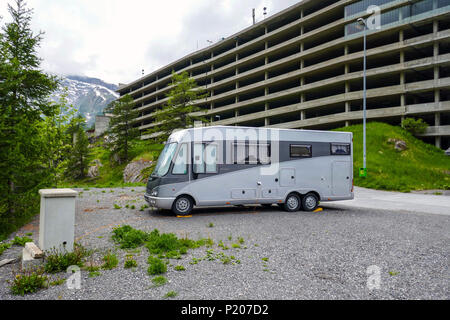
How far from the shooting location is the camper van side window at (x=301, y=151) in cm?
1127

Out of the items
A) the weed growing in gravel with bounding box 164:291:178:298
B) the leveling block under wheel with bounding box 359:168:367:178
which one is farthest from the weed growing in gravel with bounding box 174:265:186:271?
the leveling block under wheel with bounding box 359:168:367:178

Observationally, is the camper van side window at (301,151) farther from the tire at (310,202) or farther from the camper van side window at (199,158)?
the camper van side window at (199,158)

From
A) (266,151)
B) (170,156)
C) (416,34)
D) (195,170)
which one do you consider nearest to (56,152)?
(170,156)

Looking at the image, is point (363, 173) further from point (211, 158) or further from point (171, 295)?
point (171, 295)

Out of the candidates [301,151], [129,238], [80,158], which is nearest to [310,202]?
[301,151]

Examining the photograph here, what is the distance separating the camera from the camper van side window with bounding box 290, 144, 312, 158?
11.3 m

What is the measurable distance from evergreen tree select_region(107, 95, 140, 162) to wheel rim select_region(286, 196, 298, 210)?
39.0 meters

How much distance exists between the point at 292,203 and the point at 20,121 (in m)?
9.79

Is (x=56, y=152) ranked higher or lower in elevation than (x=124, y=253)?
higher

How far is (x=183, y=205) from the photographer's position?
9.90 metres

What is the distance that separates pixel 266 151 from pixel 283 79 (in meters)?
36.7

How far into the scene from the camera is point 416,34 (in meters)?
35.4

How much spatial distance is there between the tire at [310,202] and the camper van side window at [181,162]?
512 centimetres
